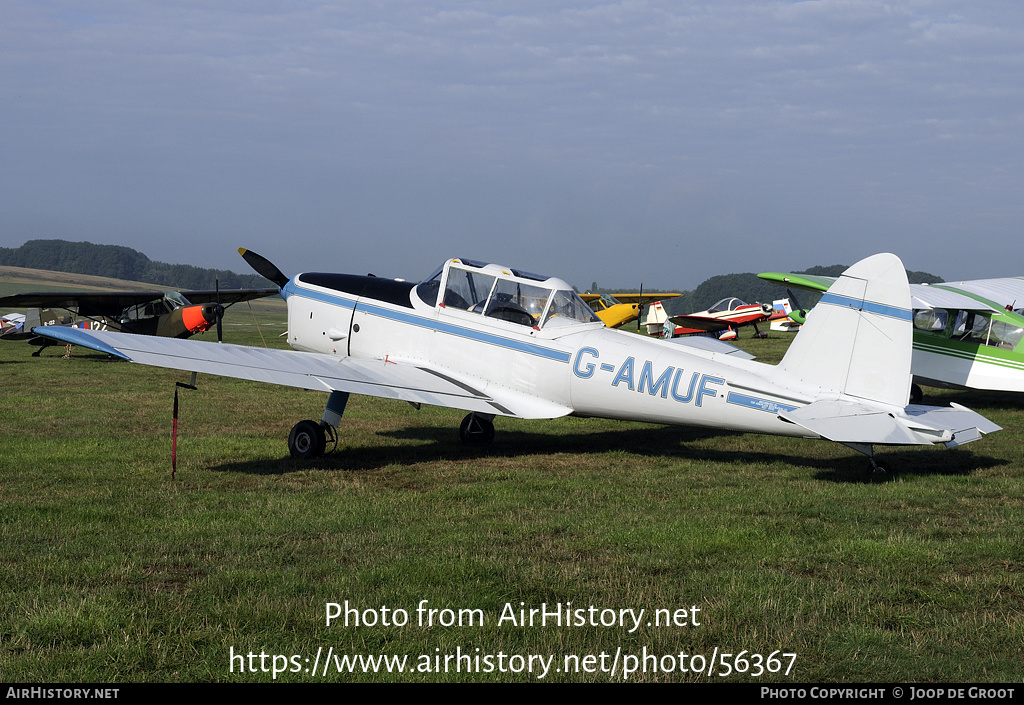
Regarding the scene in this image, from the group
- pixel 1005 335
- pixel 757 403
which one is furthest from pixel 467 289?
pixel 1005 335

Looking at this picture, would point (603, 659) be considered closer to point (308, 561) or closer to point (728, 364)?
point (308, 561)

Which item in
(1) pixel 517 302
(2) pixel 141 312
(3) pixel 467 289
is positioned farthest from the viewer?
(2) pixel 141 312

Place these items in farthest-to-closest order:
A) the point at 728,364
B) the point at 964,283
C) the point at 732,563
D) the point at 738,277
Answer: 1. the point at 738,277
2. the point at 964,283
3. the point at 728,364
4. the point at 732,563

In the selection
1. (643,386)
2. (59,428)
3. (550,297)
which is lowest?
(59,428)

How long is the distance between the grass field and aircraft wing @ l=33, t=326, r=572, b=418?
72 cm

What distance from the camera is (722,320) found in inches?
1262

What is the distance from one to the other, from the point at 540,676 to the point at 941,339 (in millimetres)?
12816

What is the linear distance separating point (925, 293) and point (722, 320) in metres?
17.8

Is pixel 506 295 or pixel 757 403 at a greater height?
pixel 506 295

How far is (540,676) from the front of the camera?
11.9 ft

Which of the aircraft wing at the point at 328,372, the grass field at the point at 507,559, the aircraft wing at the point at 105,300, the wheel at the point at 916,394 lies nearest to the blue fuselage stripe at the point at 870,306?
the grass field at the point at 507,559

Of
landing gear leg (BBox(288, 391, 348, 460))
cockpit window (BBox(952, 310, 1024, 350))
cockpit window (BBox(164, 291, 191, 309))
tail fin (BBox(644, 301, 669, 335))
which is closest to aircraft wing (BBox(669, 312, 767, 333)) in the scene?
tail fin (BBox(644, 301, 669, 335))

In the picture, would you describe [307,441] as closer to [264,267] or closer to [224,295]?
[264,267]
